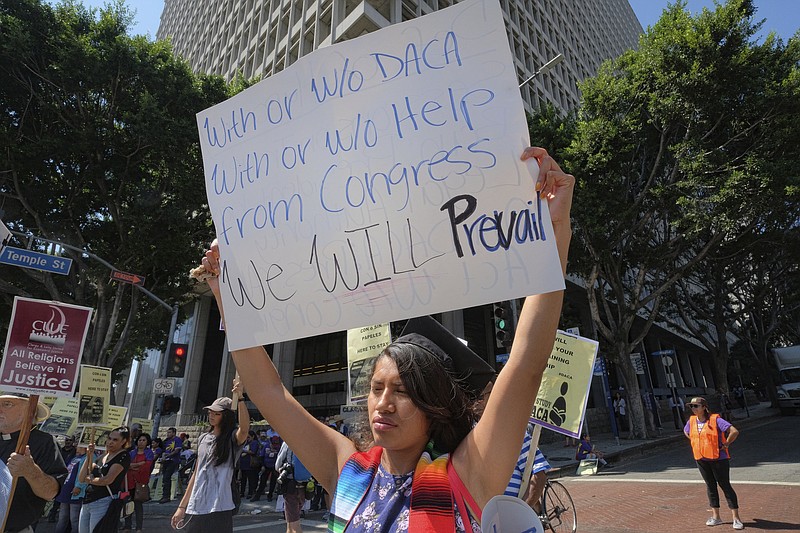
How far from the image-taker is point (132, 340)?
64.7ft

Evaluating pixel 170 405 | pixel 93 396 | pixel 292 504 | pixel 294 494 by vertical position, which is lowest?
pixel 292 504

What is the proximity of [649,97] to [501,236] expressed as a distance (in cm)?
1694

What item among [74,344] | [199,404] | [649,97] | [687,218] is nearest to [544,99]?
[649,97]

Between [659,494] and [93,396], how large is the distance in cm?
999

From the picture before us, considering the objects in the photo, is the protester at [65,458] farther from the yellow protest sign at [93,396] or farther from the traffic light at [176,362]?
the yellow protest sign at [93,396]

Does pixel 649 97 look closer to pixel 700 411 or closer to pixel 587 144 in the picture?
pixel 587 144

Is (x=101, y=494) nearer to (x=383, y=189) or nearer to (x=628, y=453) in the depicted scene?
(x=383, y=189)

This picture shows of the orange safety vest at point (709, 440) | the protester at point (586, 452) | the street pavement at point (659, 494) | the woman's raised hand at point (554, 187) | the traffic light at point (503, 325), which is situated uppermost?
the traffic light at point (503, 325)

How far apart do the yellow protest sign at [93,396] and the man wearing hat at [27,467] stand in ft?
11.3

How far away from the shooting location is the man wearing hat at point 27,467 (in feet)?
10.0

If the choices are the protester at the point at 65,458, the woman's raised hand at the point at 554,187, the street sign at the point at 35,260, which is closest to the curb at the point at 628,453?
the protester at the point at 65,458

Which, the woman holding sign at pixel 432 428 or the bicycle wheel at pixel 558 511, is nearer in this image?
the woman holding sign at pixel 432 428

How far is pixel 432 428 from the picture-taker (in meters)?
1.49

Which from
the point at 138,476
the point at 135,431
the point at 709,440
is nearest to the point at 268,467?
the point at 135,431
